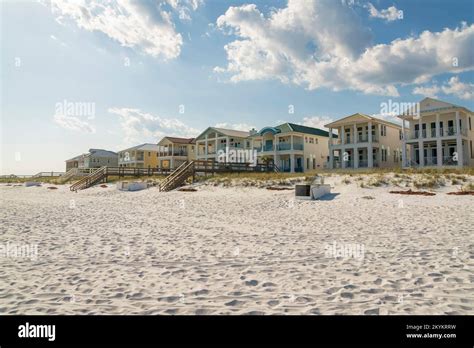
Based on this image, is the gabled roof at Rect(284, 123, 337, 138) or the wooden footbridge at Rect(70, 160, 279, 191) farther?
the gabled roof at Rect(284, 123, 337, 138)

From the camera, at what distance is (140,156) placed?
6391 cm

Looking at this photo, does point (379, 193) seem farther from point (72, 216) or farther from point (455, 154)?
point (455, 154)

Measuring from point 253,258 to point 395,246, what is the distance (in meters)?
3.44

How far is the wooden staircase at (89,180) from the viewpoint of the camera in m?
Result: 32.2

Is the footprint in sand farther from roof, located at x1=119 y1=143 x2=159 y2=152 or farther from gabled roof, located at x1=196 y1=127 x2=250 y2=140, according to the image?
roof, located at x1=119 y1=143 x2=159 y2=152

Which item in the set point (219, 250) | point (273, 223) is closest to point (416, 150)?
point (273, 223)

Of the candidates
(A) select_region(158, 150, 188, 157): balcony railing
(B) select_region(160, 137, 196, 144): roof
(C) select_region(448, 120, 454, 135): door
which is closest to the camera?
(C) select_region(448, 120, 454, 135): door

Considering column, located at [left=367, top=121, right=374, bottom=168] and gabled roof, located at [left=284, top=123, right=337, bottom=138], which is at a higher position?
gabled roof, located at [left=284, top=123, right=337, bottom=138]
